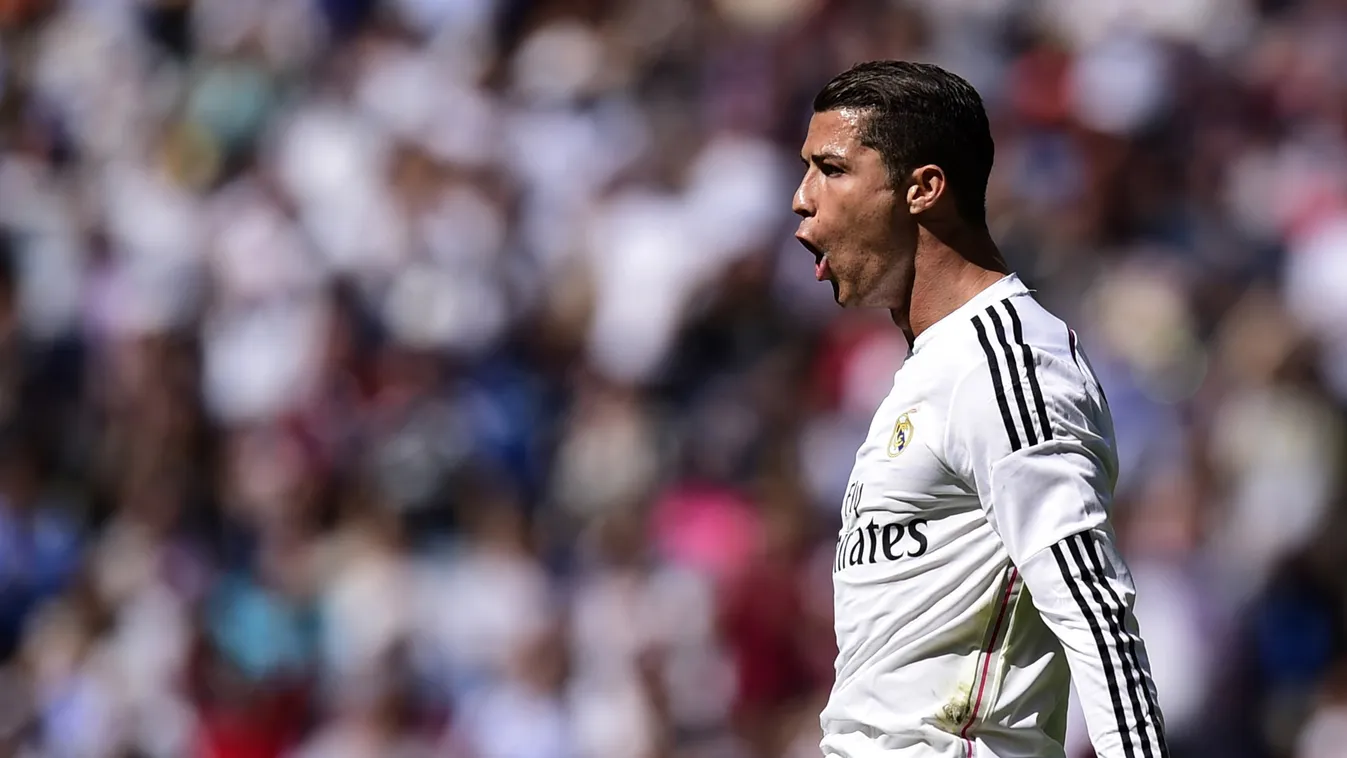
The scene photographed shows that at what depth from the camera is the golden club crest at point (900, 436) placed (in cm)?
329

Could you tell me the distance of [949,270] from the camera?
3451mm

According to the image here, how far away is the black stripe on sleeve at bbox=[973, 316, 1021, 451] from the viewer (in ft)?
10.1

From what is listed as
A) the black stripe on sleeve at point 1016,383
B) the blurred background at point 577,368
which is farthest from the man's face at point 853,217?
the blurred background at point 577,368

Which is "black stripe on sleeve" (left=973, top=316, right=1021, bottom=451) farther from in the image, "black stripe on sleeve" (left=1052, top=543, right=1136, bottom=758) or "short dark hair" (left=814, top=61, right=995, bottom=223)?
"short dark hair" (left=814, top=61, right=995, bottom=223)

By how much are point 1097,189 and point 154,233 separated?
5350mm

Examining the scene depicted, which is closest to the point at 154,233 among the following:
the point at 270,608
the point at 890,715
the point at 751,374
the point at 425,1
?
the point at 425,1

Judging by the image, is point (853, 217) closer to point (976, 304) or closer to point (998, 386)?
point (976, 304)

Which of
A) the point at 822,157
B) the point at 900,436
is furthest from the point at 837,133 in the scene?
the point at 900,436

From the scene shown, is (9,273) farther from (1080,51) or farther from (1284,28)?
(1284,28)

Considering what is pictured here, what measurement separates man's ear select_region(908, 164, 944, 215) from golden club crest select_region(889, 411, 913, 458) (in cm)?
36

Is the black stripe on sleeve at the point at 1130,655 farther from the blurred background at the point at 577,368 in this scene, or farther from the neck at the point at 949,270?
the blurred background at the point at 577,368

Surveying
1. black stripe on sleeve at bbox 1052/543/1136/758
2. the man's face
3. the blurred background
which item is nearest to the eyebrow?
the man's face

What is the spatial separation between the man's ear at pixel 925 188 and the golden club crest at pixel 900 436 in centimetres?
36

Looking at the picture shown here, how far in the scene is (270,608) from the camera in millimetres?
9297
